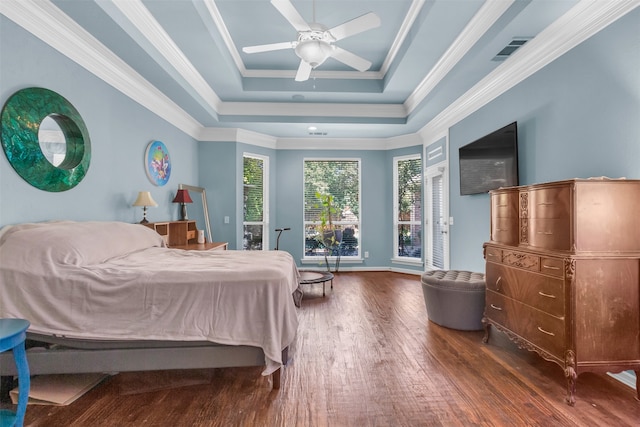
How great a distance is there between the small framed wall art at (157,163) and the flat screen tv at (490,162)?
410 cm

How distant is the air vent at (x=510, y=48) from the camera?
2.88m

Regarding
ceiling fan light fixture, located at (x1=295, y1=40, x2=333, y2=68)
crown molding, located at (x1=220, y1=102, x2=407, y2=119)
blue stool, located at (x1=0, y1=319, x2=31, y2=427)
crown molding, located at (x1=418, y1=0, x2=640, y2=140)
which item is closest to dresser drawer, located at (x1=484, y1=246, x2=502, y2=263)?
crown molding, located at (x1=418, y1=0, x2=640, y2=140)

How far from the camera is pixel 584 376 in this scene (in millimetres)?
2369

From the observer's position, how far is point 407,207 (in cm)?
646

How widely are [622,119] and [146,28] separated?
3938 mm

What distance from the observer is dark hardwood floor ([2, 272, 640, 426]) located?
1.90 m

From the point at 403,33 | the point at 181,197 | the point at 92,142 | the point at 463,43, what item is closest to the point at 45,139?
the point at 92,142

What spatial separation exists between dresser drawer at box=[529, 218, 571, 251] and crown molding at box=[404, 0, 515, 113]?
1.79 metres

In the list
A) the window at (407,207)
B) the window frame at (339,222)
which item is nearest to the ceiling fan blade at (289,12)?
the window frame at (339,222)

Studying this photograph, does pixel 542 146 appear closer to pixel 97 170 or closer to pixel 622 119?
pixel 622 119

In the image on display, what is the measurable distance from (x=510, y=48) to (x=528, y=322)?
247cm

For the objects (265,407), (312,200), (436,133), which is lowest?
(265,407)

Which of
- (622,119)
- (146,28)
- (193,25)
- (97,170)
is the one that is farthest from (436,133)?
(97,170)

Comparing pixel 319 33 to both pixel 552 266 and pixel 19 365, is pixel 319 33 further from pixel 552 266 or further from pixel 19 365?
pixel 19 365
